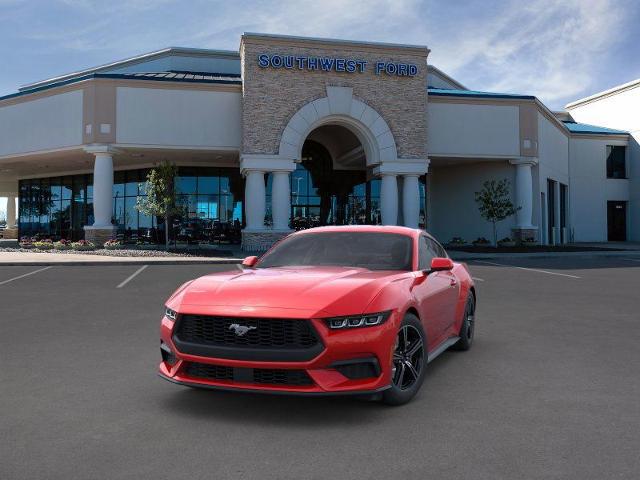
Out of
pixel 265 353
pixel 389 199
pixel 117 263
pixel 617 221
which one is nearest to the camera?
pixel 265 353

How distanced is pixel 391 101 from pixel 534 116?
852cm

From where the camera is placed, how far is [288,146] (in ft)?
88.3

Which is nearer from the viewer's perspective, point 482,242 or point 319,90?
point 319,90

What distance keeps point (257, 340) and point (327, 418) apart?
0.78m

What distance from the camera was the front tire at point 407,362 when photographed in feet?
14.3

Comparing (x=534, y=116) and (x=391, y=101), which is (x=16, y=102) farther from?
(x=534, y=116)

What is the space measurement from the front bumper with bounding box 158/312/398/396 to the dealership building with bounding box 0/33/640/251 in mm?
22819

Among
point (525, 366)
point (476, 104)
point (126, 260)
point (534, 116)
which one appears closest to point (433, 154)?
point (476, 104)

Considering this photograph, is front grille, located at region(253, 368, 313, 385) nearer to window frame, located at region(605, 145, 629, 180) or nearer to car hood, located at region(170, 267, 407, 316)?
car hood, located at region(170, 267, 407, 316)

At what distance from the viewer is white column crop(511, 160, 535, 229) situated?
3072cm

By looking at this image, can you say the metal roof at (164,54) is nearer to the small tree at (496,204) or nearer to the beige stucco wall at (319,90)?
the beige stucco wall at (319,90)

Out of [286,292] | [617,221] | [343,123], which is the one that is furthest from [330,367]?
[617,221]

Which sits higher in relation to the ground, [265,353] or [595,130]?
[595,130]

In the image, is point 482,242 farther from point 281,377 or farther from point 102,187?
point 281,377
